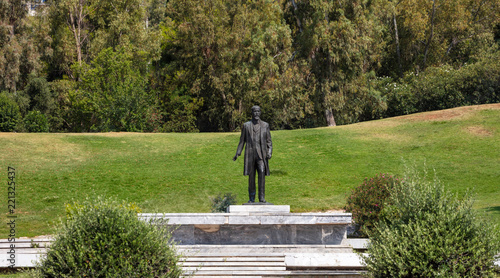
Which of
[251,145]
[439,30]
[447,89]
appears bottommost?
[251,145]

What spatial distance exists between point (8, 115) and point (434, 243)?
3293 centimetres

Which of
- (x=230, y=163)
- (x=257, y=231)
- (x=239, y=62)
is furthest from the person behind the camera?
(x=239, y=62)

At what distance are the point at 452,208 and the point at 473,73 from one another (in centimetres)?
2917

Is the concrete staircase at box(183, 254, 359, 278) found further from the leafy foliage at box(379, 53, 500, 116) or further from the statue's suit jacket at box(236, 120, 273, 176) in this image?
the leafy foliage at box(379, 53, 500, 116)

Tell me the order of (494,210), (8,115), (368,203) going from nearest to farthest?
(368,203) → (494,210) → (8,115)

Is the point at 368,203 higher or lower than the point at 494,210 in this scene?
higher

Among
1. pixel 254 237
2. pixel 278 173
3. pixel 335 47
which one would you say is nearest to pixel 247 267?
pixel 254 237

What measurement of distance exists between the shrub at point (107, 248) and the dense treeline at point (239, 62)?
26841mm

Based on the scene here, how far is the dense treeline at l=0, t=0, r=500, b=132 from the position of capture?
3447cm

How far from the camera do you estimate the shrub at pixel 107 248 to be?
734 cm

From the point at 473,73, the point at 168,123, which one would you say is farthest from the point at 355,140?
the point at 168,123

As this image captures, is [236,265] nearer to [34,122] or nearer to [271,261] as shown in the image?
[271,261]

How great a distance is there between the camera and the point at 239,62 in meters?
40.7

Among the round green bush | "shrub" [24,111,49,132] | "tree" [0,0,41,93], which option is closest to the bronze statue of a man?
the round green bush
